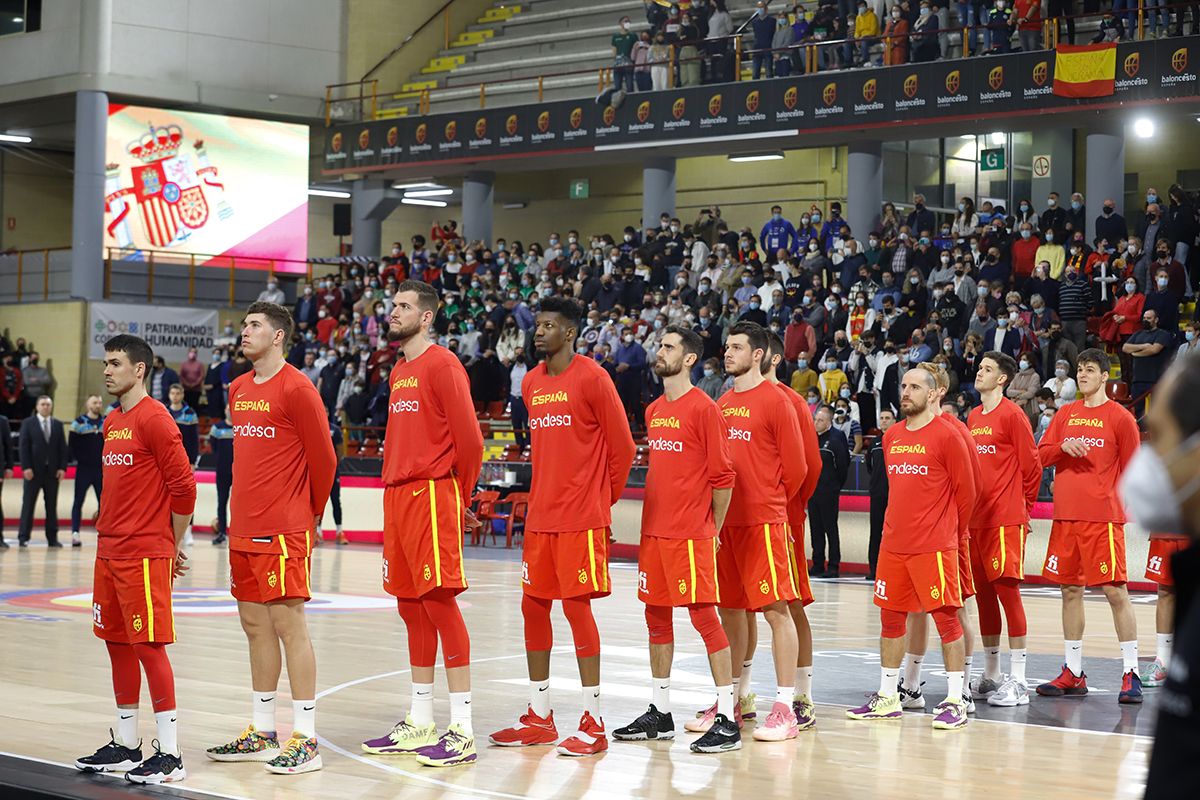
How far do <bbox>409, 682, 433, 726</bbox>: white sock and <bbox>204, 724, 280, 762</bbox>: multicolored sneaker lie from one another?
28.1 inches

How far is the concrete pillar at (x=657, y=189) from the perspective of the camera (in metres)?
31.8

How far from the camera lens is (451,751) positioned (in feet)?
24.4

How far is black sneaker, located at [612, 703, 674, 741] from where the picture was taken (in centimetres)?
822

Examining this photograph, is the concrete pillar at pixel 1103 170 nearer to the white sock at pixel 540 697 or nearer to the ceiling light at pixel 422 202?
the ceiling light at pixel 422 202

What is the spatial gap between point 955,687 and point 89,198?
99.2 feet

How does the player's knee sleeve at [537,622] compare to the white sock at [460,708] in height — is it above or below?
above

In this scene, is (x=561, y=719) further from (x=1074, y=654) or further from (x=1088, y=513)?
(x=1088, y=513)

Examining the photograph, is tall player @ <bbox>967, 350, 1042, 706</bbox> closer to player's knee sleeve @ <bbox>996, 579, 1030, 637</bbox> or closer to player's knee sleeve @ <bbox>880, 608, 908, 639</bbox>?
player's knee sleeve @ <bbox>996, 579, 1030, 637</bbox>

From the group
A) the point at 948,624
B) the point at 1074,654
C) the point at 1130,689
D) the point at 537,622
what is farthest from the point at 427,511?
the point at 1130,689

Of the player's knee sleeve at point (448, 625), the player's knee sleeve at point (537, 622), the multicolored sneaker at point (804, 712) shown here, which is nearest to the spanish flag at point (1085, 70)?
the multicolored sneaker at point (804, 712)

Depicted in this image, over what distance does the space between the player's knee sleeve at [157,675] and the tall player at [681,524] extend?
2449 millimetres

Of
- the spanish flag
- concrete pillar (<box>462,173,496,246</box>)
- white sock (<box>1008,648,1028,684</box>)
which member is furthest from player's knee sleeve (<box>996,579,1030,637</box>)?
concrete pillar (<box>462,173,496,246</box>)

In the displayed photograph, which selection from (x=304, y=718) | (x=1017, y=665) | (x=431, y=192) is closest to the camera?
(x=304, y=718)

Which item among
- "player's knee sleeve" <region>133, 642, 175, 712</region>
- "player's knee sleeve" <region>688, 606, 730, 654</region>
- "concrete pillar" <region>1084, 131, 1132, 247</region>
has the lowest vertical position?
"player's knee sleeve" <region>133, 642, 175, 712</region>
